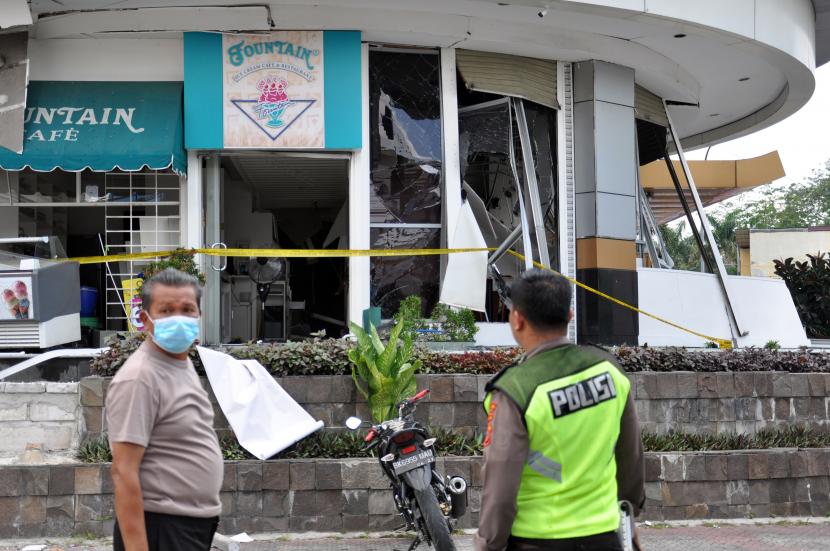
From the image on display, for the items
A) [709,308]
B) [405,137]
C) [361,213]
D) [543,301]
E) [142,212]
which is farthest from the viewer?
[709,308]

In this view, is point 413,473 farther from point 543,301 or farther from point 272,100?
point 272,100

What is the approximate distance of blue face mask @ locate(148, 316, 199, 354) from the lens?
10.4ft

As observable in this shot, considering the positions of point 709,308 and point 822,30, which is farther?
point 822,30

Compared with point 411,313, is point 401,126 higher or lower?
higher

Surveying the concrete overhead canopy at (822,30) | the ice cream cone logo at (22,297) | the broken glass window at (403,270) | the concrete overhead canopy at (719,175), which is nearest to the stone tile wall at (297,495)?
the ice cream cone logo at (22,297)

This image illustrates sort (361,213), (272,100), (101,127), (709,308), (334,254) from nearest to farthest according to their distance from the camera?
(334,254), (101,127), (272,100), (361,213), (709,308)

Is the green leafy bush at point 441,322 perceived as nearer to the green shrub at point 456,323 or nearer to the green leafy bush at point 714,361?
the green shrub at point 456,323

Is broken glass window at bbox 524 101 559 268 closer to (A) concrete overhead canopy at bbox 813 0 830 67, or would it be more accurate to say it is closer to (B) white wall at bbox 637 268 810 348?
(B) white wall at bbox 637 268 810 348

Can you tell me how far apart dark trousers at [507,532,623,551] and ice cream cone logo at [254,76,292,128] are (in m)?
8.69

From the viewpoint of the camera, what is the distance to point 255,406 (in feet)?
23.3

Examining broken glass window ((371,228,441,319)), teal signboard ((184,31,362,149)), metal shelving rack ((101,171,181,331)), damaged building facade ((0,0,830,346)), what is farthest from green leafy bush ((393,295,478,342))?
metal shelving rack ((101,171,181,331))

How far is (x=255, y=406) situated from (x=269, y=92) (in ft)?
16.8

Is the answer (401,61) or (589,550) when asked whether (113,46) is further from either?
(589,550)

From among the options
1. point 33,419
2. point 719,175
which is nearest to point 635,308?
point 33,419
